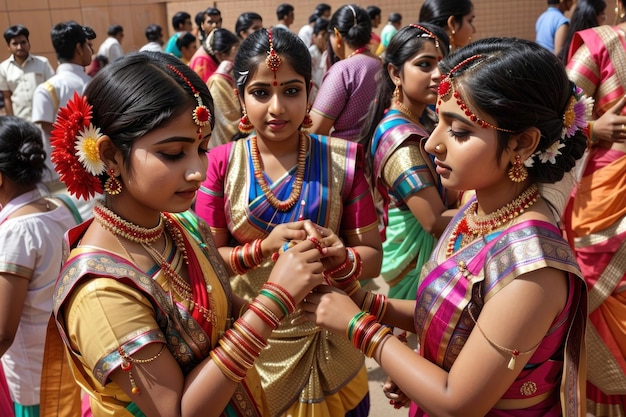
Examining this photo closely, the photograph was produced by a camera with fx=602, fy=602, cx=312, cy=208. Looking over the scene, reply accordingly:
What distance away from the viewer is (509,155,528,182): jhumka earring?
1.59 m

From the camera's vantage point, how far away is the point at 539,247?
4.87 ft

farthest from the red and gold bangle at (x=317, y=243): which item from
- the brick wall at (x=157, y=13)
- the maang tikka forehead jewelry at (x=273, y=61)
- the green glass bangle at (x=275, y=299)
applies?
the brick wall at (x=157, y=13)

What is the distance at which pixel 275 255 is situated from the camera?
74.2 inches

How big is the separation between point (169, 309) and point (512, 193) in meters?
0.97

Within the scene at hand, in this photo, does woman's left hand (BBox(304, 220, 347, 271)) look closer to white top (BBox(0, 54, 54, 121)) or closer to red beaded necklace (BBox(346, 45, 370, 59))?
red beaded necklace (BBox(346, 45, 370, 59))

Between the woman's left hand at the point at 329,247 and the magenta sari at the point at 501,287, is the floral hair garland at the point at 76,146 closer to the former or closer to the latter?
the woman's left hand at the point at 329,247

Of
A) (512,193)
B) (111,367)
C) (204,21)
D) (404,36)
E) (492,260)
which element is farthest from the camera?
(204,21)

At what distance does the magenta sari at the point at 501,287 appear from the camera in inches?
58.9

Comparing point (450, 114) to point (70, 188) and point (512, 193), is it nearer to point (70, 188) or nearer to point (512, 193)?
Result: point (512, 193)

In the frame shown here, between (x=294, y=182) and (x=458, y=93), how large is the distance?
920 millimetres

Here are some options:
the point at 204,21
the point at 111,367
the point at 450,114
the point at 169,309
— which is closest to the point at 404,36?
the point at 450,114

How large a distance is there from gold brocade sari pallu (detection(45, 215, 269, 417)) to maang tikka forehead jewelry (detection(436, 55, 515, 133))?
2.80ft

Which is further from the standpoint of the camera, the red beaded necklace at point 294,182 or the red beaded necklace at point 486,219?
the red beaded necklace at point 294,182

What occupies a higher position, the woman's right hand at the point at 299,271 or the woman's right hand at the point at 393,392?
the woman's right hand at the point at 299,271
